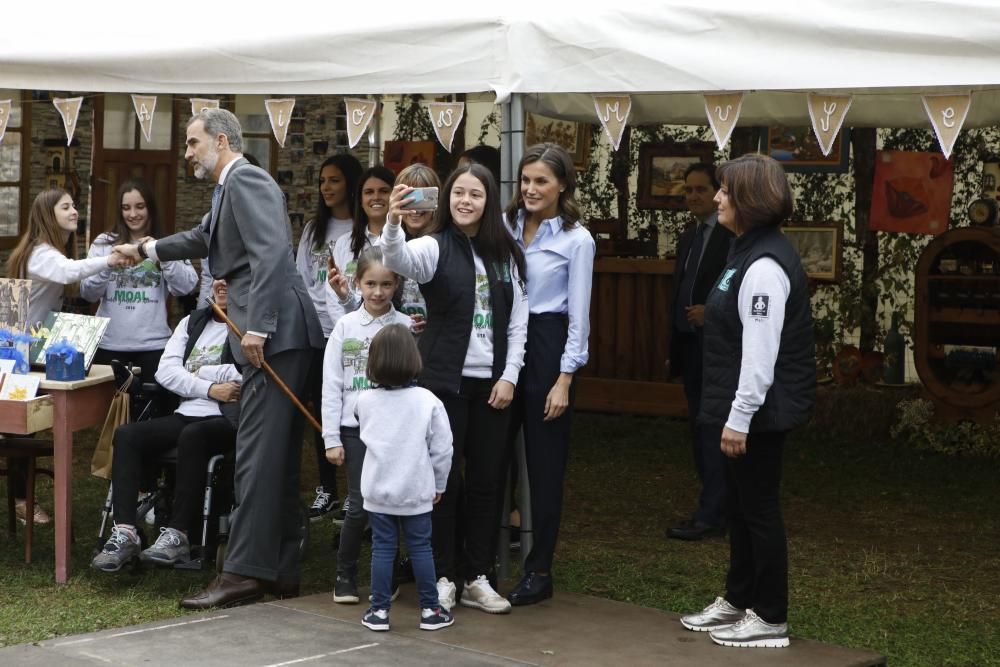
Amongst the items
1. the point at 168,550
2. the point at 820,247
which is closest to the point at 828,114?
the point at 168,550

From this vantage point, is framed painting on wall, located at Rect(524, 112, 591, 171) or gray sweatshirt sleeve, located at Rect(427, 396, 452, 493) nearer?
gray sweatshirt sleeve, located at Rect(427, 396, 452, 493)

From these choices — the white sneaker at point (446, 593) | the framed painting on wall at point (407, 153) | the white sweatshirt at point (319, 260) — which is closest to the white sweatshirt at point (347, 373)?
the white sneaker at point (446, 593)

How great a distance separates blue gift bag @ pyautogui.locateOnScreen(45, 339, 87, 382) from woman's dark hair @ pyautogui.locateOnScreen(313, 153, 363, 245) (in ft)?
4.89

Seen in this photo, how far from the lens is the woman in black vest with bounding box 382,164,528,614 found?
506 centimetres

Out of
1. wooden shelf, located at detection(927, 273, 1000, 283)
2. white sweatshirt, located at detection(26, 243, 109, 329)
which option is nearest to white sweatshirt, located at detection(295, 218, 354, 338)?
white sweatshirt, located at detection(26, 243, 109, 329)

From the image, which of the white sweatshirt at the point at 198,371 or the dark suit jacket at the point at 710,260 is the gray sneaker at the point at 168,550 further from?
the dark suit jacket at the point at 710,260

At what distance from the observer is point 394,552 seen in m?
4.89

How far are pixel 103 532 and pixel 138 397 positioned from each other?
1.90ft

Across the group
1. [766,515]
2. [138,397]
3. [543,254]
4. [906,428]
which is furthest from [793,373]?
[906,428]

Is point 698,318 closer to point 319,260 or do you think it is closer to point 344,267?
point 344,267

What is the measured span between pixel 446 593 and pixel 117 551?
4.52ft

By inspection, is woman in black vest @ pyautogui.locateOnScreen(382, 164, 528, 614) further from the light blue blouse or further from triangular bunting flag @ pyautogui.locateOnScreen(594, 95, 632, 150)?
triangular bunting flag @ pyautogui.locateOnScreen(594, 95, 632, 150)

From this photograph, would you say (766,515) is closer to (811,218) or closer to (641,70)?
(641,70)

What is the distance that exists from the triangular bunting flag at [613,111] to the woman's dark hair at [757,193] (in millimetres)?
815
